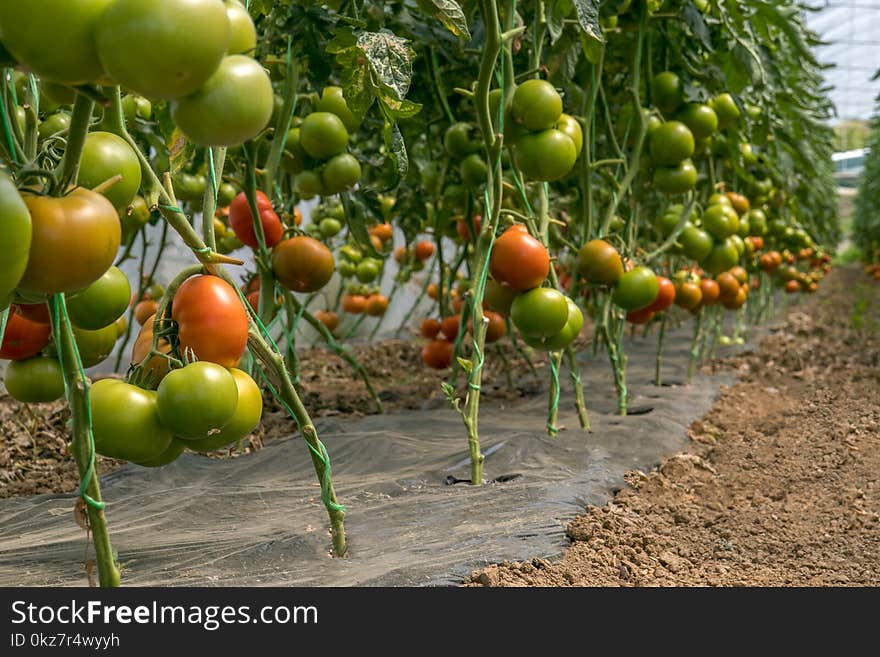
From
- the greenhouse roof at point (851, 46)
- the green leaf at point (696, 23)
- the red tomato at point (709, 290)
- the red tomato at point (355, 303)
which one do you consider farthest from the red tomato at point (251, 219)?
the greenhouse roof at point (851, 46)

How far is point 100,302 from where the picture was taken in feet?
2.95

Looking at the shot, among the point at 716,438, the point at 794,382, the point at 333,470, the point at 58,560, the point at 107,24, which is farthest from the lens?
the point at 794,382

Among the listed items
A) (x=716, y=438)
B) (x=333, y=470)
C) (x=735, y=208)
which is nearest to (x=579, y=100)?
(x=735, y=208)

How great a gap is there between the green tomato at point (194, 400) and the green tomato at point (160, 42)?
0.34 metres

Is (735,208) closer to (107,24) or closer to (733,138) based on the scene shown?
(733,138)

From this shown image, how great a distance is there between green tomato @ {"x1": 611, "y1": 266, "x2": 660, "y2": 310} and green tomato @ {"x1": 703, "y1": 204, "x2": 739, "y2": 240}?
603 mm

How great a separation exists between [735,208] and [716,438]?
87cm

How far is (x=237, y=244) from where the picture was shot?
110 inches

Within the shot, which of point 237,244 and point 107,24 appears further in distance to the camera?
point 237,244

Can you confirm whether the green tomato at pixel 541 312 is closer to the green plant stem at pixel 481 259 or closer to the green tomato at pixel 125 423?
the green plant stem at pixel 481 259

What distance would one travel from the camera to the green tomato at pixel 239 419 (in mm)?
930

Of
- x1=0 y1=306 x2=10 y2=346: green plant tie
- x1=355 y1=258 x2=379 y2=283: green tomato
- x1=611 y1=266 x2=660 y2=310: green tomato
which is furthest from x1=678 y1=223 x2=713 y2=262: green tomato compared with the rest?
x1=0 y1=306 x2=10 y2=346: green plant tie

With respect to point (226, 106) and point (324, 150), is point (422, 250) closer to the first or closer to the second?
point (324, 150)

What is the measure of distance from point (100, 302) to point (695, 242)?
6.51 ft
